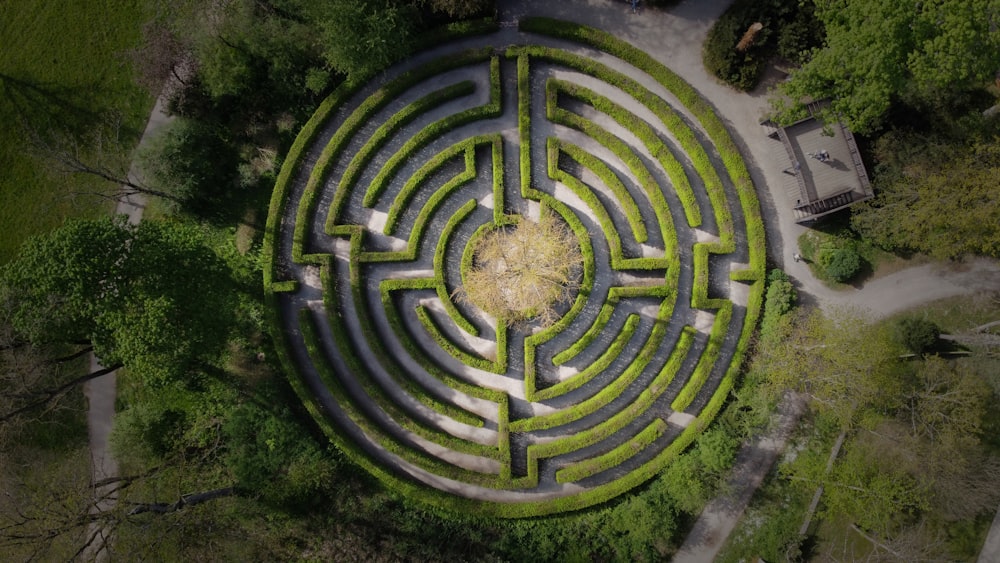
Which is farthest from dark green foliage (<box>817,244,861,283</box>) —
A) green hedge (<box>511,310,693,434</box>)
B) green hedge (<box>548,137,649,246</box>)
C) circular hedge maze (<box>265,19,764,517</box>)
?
green hedge (<box>548,137,649,246</box>)

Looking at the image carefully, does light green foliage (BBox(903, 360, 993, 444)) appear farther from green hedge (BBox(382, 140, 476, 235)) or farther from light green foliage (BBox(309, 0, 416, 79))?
light green foliage (BBox(309, 0, 416, 79))

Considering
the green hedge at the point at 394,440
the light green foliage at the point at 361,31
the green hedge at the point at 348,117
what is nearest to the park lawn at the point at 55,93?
the green hedge at the point at 348,117

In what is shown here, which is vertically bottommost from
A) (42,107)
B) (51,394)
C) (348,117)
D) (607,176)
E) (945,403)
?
(945,403)

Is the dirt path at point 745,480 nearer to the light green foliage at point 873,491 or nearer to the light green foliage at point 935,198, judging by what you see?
the light green foliage at point 873,491

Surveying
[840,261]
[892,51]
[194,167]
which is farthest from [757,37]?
[194,167]

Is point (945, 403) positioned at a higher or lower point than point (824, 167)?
lower

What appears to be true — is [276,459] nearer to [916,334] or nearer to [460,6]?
[460,6]
